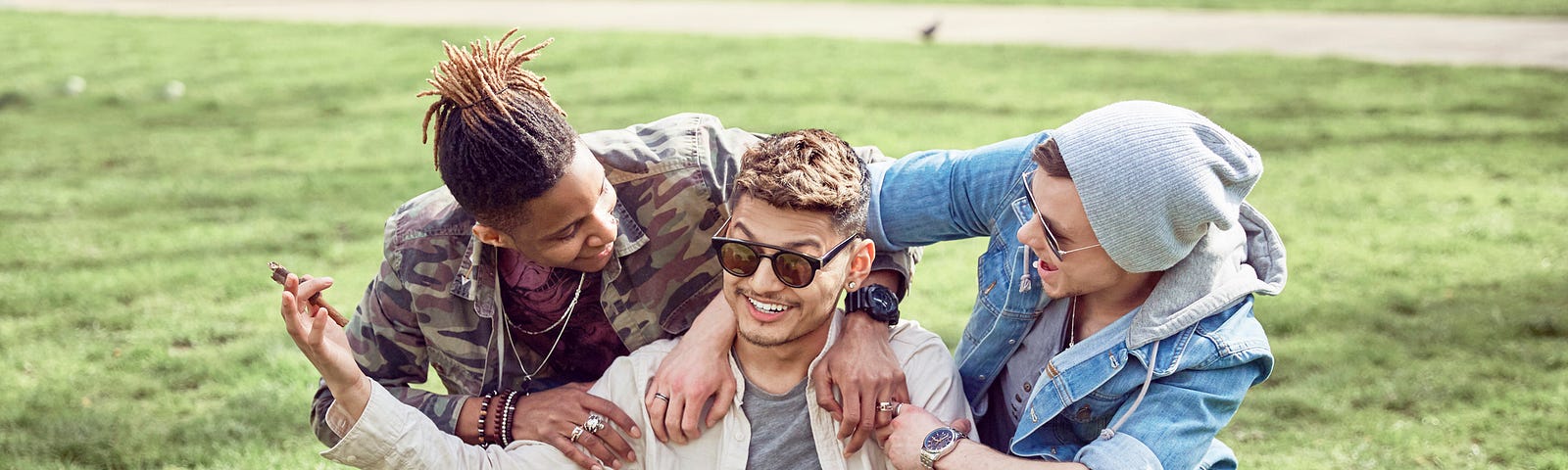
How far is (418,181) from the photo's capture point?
8227 mm

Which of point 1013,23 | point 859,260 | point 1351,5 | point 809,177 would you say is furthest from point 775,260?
point 1351,5

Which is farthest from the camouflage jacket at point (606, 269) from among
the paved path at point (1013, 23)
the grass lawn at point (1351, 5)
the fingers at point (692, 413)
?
the grass lawn at point (1351, 5)

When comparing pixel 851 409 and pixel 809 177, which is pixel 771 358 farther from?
pixel 809 177

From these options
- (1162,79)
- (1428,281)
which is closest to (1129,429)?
(1428,281)

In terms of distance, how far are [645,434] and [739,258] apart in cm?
53

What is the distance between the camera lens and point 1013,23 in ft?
47.2

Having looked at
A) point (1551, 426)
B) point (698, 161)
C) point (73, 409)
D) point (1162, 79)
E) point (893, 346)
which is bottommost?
point (1162, 79)

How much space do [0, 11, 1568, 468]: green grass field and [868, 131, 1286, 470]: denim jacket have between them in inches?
68.3

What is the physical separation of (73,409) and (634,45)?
340 inches

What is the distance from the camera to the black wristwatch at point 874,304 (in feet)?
11.2

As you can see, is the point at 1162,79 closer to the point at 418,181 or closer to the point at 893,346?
the point at 418,181

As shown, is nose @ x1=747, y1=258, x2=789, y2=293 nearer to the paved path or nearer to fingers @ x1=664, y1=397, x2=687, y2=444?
fingers @ x1=664, y1=397, x2=687, y2=444

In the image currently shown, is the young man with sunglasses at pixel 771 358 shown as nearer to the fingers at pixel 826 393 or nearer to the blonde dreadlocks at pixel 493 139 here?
the fingers at pixel 826 393

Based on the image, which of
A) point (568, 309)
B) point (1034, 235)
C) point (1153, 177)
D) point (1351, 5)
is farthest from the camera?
point (1351, 5)
